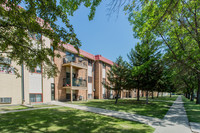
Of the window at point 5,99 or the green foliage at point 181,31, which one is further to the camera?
the window at point 5,99

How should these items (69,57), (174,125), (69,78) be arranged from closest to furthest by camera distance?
(174,125) → (69,78) → (69,57)

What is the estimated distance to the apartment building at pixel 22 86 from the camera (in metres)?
11.8

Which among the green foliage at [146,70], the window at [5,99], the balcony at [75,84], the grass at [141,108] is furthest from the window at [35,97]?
the green foliage at [146,70]

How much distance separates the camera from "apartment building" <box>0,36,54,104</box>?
11797mm

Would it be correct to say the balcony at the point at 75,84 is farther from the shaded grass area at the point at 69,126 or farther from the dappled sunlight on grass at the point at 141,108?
the shaded grass area at the point at 69,126

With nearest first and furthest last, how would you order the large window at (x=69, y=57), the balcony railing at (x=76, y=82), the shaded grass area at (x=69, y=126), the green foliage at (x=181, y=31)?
the shaded grass area at (x=69, y=126) → the green foliage at (x=181, y=31) → the balcony railing at (x=76, y=82) → the large window at (x=69, y=57)

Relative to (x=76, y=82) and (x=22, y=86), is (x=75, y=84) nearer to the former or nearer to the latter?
(x=76, y=82)

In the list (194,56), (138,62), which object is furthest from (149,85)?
(194,56)

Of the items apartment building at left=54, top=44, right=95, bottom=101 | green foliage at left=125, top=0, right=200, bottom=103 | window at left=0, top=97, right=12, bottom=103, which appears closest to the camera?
green foliage at left=125, top=0, right=200, bottom=103

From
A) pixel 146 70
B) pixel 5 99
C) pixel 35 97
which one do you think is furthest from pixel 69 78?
pixel 146 70

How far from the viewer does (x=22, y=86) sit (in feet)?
43.4

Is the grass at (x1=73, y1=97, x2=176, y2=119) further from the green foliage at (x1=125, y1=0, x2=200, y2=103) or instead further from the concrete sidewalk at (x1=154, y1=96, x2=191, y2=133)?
the green foliage at (x1=125, y1=0, x2=200, y2=103)

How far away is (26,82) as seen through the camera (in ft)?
44.9

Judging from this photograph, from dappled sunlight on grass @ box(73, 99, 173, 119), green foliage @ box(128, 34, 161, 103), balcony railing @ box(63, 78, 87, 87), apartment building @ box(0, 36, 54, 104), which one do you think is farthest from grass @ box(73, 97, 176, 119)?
apartment building @ box(0, 36, 54, 104)
